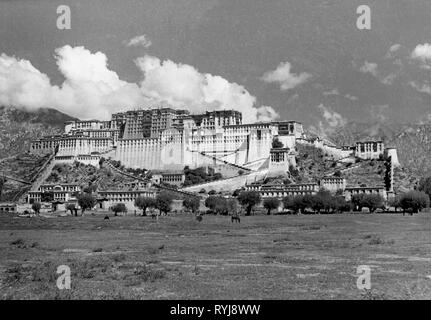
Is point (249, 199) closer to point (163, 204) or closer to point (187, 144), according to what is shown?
point (163, 204)

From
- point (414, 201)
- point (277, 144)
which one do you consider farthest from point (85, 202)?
point (277, 144)

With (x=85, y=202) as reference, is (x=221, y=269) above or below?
below

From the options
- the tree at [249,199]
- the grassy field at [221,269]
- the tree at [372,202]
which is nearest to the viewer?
the grassy field at [221,269]

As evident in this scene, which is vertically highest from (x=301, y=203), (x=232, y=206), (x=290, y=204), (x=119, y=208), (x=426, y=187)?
(x=426, y=187)

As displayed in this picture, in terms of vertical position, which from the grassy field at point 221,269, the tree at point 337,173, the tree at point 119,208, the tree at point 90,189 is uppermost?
the tree at point 337,173

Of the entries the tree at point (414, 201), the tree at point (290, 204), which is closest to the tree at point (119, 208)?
the tree at point (290, 204)

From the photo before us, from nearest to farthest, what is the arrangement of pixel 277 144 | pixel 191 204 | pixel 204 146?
pixel 191 204 < pixel 277 144 < pixel 204 146

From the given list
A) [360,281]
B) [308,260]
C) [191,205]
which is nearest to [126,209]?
[191,205]

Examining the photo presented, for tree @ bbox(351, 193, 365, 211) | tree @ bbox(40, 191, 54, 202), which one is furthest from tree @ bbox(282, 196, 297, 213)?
tree @ bbox(40, 191, 54, 202)

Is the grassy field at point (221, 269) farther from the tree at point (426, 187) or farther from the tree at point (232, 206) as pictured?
the tree at point (426, 187)

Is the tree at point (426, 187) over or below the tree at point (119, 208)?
over

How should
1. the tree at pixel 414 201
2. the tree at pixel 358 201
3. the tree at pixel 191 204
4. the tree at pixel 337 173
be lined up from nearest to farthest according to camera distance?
the tree at pixel 414 201
the tree at pixel 358 201
the tree at pixel 191 204
the tree at pixel 337 173
